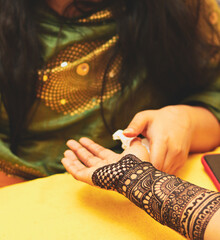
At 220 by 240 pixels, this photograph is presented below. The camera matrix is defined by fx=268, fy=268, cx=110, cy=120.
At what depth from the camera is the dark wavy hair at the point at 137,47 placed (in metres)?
0.61

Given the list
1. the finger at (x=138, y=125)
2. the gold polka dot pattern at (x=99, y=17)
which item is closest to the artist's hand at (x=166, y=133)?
the finger at (x=138, y=125)

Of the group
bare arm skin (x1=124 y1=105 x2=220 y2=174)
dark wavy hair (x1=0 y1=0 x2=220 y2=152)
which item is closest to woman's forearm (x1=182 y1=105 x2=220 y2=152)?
bare arm skin (x1=124 y1=105 x2=220 y2=174)

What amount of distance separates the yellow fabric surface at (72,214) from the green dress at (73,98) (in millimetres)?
111

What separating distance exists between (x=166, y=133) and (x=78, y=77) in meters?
0.25

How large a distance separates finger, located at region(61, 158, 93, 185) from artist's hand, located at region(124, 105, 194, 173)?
10 centimetres

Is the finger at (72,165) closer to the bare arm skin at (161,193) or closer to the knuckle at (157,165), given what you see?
the bare arm skin at (161,193)

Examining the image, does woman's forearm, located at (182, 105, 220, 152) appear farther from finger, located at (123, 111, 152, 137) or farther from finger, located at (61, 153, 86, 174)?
finger, located at (61, 153, 86, 174)

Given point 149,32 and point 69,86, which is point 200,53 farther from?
point 69,86

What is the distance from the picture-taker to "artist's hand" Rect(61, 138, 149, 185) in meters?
0.48

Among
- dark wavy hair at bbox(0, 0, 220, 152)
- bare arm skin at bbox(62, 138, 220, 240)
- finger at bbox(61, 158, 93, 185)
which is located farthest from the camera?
dark wavy hair at bbox(0, 0, 220, 152)

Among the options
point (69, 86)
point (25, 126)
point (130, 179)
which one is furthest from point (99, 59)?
point (130, 179)

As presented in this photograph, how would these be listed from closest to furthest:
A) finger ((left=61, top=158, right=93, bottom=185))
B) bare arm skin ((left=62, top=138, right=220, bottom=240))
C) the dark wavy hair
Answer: bare arm skin ((left=62, top=138, right=220, bottom=240)) → finger ((left=61, top=158, right=93, bottom=185)) → the dark wavy hair

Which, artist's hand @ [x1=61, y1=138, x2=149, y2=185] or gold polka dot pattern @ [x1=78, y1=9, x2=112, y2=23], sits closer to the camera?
artist's hand @ [x1=61, y1=138, x2=149, y2=185]

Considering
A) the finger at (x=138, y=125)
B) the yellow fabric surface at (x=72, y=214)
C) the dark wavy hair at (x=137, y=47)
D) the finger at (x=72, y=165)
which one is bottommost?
the yellow fabric surface at (x=72, y=214)
